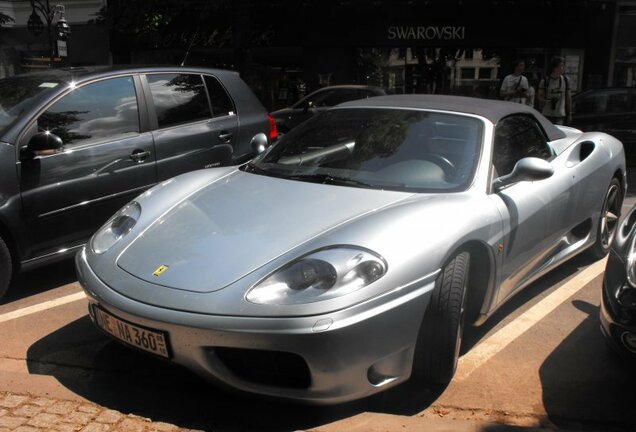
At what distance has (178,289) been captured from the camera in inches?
104

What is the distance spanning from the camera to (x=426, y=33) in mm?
16391

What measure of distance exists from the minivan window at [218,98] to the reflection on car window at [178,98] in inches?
2.9

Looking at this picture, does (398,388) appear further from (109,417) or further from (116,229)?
(116,229)

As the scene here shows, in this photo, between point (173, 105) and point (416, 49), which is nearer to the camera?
point (173, 105)

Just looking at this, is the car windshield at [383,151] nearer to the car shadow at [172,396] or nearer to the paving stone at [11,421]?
the car shadow at [172,396]

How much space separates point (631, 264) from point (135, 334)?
7.56ft

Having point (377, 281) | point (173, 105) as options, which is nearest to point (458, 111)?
point (377, 281)

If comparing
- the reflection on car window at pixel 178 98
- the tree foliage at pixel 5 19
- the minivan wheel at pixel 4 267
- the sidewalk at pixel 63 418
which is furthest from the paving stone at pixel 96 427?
the tree foliage at pixel 5 19

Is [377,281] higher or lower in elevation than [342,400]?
higher

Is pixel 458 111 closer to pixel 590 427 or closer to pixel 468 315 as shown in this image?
pixel 468 315

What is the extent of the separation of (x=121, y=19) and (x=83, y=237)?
10838 millimetres

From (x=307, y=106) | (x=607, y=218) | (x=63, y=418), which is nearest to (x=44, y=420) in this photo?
(x=63, y=418)

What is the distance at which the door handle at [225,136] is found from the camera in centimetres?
552

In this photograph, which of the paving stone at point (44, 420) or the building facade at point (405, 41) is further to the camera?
the building facade at point (405, 41)
